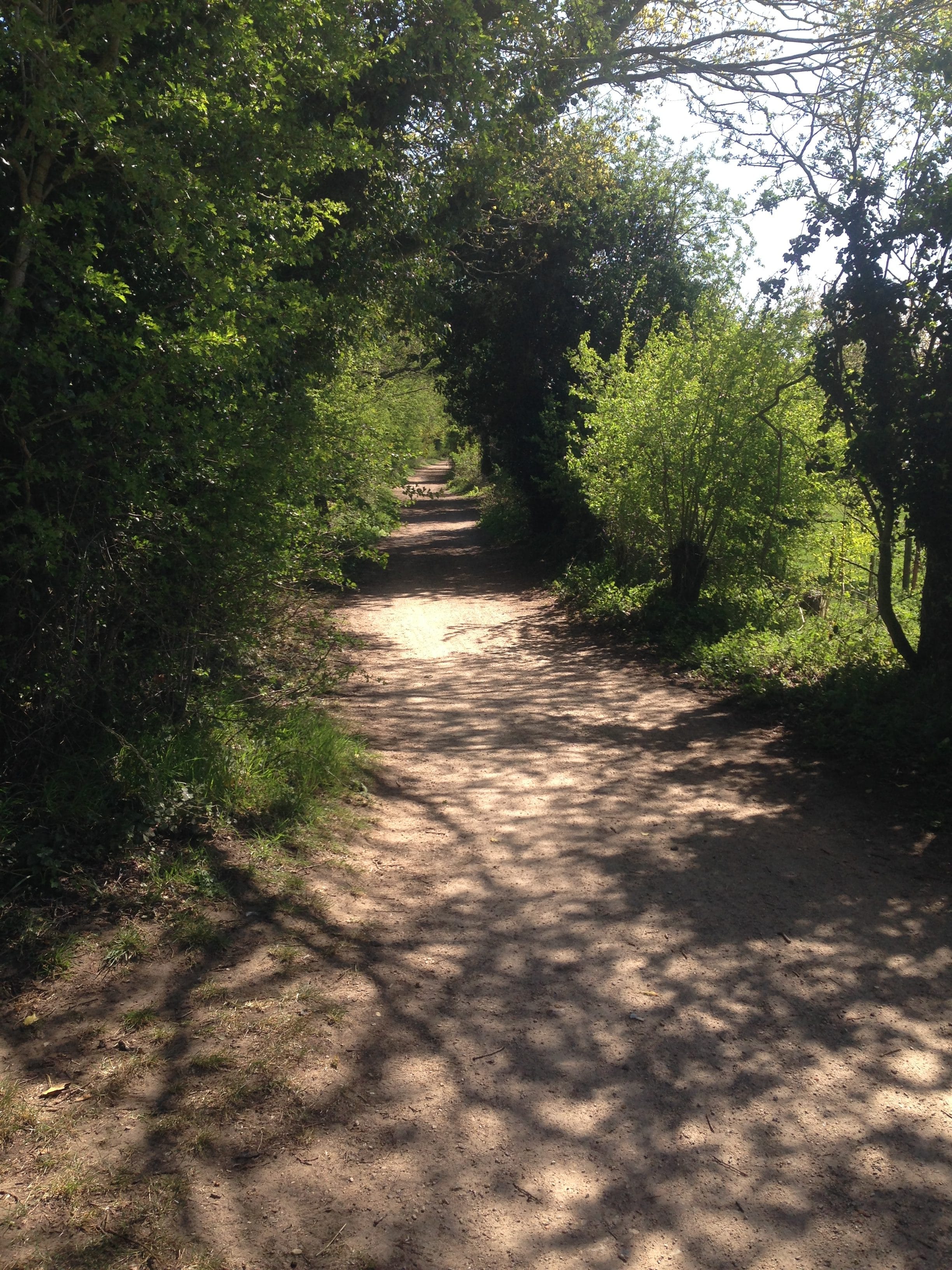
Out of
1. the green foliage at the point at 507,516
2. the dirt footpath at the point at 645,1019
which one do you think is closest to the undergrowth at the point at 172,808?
the dirt footpath at the point at 645,1019

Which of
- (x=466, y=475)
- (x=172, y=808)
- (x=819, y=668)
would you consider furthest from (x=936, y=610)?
(x=466, y=475)

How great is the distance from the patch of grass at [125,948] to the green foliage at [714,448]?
25.3 feet

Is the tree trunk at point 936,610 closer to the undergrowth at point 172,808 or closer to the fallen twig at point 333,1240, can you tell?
the undergrowth at point 172,808

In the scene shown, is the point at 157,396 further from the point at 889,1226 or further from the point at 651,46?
the point at 651,46

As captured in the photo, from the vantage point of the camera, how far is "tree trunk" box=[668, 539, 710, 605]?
12.9 meters

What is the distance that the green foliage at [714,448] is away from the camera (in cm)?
1123

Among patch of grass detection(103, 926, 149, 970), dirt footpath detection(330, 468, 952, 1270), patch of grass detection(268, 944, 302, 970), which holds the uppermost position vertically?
patch of grass detection(103, 926, 149, 970)

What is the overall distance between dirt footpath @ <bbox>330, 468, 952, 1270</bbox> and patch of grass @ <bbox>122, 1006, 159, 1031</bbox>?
82cm

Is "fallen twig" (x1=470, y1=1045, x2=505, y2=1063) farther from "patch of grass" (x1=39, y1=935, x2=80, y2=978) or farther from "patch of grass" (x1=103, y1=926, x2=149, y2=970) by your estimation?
"patch of grass" (x1=39, y1=935, x2=80, y2=978)

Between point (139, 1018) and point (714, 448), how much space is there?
9713mm

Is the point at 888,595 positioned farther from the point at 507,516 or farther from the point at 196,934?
the point at 507,516

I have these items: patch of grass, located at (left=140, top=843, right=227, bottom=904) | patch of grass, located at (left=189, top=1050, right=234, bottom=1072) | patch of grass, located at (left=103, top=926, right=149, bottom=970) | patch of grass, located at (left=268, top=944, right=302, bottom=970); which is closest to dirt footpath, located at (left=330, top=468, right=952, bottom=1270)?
patch of grass, located at (left=268, top=944, right=302, bottom=970)

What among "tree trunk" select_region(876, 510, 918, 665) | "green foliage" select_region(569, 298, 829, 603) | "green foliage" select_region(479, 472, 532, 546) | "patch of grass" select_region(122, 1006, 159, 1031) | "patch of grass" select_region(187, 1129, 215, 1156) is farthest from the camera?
"green foliage" select_region(479, 472, 532, 546)

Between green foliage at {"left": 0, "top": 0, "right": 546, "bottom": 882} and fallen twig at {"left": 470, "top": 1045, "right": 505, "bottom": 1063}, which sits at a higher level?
green foliage at {"left": 0, "top": 0, "right": 546, "bottom": 882}
